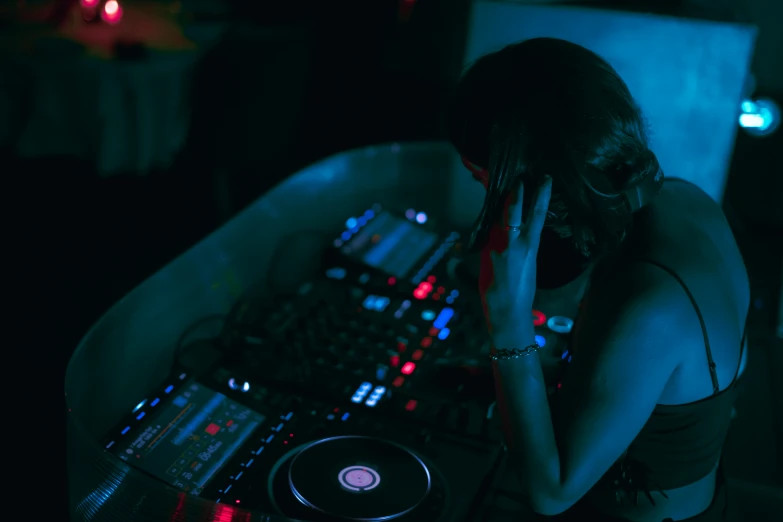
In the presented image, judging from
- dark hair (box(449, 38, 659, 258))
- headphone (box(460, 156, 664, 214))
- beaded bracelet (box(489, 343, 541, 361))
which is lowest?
beaded bracelet (box(489, 343, 541, 361))

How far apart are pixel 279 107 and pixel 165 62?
1.88 ft

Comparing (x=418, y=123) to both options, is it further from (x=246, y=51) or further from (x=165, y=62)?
(x=165, y=62)

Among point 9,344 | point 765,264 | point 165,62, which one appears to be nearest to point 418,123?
point 165,62

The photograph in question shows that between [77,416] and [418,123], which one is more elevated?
[77,416]

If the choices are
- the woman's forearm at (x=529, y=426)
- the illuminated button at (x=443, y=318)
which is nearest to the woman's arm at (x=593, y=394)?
the woman's forearm at (x=529, y=426)

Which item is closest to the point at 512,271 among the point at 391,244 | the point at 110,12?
the point at 391,244

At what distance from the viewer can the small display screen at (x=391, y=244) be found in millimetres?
1436

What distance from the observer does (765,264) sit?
8.64ft

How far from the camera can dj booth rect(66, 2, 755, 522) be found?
897mm

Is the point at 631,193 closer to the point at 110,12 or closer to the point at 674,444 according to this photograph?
the point at 674,444

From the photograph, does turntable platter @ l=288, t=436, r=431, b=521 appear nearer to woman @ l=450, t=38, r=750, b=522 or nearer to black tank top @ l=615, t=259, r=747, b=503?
woman @ l=450, t=38, r=750, b=522

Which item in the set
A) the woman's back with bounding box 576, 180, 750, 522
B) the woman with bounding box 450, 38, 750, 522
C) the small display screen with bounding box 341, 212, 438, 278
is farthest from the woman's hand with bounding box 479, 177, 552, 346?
the small display screen with bounding box 341, 212, 438, 278

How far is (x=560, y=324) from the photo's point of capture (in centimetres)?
129

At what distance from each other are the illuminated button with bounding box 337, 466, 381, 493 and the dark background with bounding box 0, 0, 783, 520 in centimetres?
110
